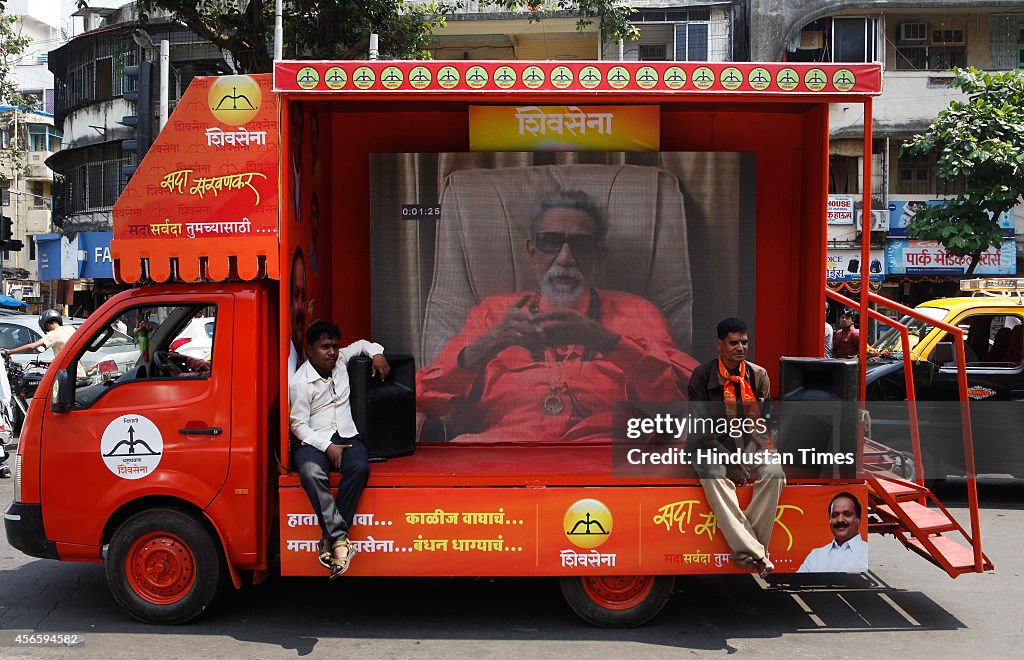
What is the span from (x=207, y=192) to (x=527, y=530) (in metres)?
2.70

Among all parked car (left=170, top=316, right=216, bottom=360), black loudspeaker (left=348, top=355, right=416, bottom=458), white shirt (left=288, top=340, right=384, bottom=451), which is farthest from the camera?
black loudspeaker (left=348, top=355, right=416, bottom=458)

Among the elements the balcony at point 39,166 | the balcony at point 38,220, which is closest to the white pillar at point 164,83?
the balcony at point 38,220

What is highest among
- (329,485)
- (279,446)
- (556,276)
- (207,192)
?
(207,192)

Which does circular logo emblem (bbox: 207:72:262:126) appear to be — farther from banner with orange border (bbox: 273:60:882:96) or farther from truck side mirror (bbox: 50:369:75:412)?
truck side mirror (bbox: 50:369:75:412)

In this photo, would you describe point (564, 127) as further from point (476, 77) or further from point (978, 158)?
point (978, 158)

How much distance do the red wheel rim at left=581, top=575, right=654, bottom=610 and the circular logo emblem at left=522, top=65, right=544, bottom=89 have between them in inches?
112

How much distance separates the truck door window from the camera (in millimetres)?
5484

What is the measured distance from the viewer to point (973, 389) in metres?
8.76

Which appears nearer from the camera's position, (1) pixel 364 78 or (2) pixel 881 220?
(1) pixel 364 78


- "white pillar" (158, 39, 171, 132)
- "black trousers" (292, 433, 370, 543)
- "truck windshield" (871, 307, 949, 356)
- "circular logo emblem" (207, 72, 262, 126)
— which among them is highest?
"white pillar" (158, 39, 171, 132)

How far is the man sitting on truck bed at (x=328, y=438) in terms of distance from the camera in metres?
5.14

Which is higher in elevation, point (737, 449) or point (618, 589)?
point (737, 449)

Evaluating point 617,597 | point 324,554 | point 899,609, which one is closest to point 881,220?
point 899,609

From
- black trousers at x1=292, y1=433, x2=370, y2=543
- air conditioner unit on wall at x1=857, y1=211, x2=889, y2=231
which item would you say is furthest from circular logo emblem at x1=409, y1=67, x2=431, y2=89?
air conditioner unit on wall at x1=857, y1=211, x2=889, y2=231
